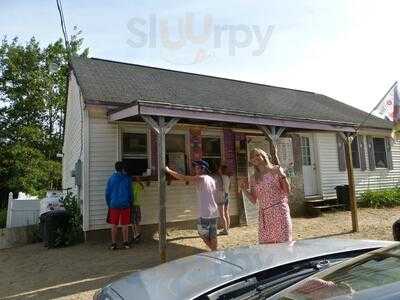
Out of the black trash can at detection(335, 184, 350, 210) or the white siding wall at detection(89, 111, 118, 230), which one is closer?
the white siding wall at detection(89, 111, 118, 230)

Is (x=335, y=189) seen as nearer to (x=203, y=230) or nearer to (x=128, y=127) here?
(x=128, y=127)

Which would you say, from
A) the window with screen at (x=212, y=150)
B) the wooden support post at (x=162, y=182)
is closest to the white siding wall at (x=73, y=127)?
the window with screen at (x=212, y=150)

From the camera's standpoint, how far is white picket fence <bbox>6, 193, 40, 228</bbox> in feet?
50.3

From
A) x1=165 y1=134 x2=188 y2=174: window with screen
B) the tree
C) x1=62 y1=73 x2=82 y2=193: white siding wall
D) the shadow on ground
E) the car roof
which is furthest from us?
the tree

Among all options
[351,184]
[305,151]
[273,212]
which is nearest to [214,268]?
[273,212]

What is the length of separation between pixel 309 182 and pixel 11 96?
70.4 ft

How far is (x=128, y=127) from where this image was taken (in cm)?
1106

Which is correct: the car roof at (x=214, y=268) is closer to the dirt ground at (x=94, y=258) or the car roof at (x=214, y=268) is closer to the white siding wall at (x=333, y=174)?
the dirt ground at (x=94, y=258)

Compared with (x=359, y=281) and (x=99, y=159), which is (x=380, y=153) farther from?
(x=359, y=281)

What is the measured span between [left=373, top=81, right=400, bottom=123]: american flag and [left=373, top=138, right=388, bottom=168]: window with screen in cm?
733

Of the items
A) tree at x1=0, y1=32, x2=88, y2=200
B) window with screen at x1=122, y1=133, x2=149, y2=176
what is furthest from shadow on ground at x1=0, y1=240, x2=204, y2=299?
tree at x1=0, y1=32, x2=88, y2=200

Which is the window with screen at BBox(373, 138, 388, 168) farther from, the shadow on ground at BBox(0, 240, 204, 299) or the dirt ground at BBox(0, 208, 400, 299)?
the shadow on ground at BBox(0, 240, 204, 299)

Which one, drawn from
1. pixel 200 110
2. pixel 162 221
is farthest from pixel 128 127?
pixel 162 221

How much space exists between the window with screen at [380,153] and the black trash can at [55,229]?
12760mm
